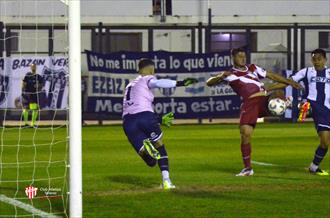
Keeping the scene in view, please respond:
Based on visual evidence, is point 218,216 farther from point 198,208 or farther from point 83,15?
point 83,15

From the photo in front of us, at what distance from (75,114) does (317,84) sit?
289 inches

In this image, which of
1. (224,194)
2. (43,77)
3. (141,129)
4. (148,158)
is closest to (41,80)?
(43,77)

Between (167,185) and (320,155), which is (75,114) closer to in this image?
(167,185)

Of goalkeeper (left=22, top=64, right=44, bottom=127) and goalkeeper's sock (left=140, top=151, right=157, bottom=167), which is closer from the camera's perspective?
goalkeeper's sock (left=140, top=151, right=157, bottom=167)

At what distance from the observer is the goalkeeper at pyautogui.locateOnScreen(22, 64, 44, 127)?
1190 inches

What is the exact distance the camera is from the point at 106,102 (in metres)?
33.2

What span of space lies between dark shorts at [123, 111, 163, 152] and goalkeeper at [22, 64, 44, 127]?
15.7 metres

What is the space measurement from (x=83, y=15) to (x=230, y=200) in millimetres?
A: 31808

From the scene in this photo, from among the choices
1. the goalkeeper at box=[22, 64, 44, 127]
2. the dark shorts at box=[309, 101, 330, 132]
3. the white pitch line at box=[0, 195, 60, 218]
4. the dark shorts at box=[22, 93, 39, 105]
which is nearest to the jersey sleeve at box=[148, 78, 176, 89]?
the white pitch line at box=[0, 195, 60, 218]

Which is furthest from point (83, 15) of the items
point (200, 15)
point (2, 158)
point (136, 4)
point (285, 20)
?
point (2, 158)

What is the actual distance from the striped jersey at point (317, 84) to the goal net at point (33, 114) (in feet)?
13.4

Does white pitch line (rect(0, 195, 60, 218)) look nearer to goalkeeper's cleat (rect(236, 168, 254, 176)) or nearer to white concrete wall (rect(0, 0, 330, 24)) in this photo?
goalkeeper's cleat (rect(236, 168, 254, 176))

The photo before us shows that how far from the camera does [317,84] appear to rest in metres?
16.5
